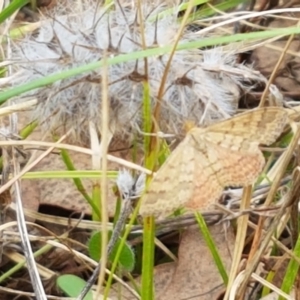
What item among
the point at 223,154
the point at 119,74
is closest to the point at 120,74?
the point at 119,74

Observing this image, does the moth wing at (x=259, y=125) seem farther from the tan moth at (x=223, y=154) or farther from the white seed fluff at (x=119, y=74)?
the white seed fluff at (x=119, y=74)

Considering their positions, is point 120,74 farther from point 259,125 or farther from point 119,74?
point 259,125

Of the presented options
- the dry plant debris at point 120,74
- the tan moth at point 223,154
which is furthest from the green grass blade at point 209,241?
the tan moth at point 223,154

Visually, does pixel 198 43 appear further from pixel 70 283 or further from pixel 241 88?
pixel 70 283

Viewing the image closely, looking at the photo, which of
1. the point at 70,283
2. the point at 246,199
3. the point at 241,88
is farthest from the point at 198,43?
the point at 70,283

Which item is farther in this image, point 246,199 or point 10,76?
point 10,76

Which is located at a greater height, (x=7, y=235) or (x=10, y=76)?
(x=10, y=76)

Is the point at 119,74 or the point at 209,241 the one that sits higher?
the point at 119,74

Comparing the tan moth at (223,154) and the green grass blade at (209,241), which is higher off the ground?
the tan moth at (223,154)
